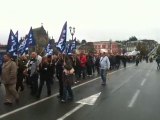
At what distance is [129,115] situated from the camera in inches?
417

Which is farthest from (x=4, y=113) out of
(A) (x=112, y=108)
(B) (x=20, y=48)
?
(B) (x=20, y=48)

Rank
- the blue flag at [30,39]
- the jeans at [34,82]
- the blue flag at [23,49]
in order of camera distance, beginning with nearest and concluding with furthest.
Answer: the jeans at [34,82]
the blue flag at [30,39]
the blue flag at [23,49]

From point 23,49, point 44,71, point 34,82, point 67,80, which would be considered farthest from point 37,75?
point 23,49

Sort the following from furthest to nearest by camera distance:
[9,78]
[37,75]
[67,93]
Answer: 1. [37,75]
2. [67,93]
3. [9,78]

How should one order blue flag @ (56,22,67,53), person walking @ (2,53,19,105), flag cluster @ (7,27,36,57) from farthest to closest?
blue flag @ (56,22,67,53) → flag cluster @ (7,27,36,57) → person walking @ (2,53,19,105)

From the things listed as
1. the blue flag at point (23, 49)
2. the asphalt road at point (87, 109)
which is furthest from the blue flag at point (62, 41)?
the blue flag at point (23, 49)

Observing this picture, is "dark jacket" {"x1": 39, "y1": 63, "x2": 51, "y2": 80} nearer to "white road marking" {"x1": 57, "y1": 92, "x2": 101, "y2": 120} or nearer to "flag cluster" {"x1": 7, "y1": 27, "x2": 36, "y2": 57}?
"flag cluster" {"x1": 7, "y1": 27, "x2": 36, "y2": 57}

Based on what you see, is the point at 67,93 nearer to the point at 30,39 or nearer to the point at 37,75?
the point at 37,75

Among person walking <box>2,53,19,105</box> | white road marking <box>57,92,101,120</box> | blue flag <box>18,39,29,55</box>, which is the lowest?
white road marking <box>57,92,101,120</box>

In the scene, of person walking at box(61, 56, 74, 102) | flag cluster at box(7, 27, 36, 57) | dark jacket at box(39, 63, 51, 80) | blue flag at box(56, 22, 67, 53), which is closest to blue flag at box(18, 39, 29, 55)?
flag cluster at box(7, 27, 36, 57)

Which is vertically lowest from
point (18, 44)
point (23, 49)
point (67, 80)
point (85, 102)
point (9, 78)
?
point (85, 102)

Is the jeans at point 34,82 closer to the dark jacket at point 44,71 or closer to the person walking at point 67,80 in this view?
the dark jacket at point 44,71

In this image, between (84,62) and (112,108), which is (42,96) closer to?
(112,108)

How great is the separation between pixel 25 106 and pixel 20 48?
7483 mm
